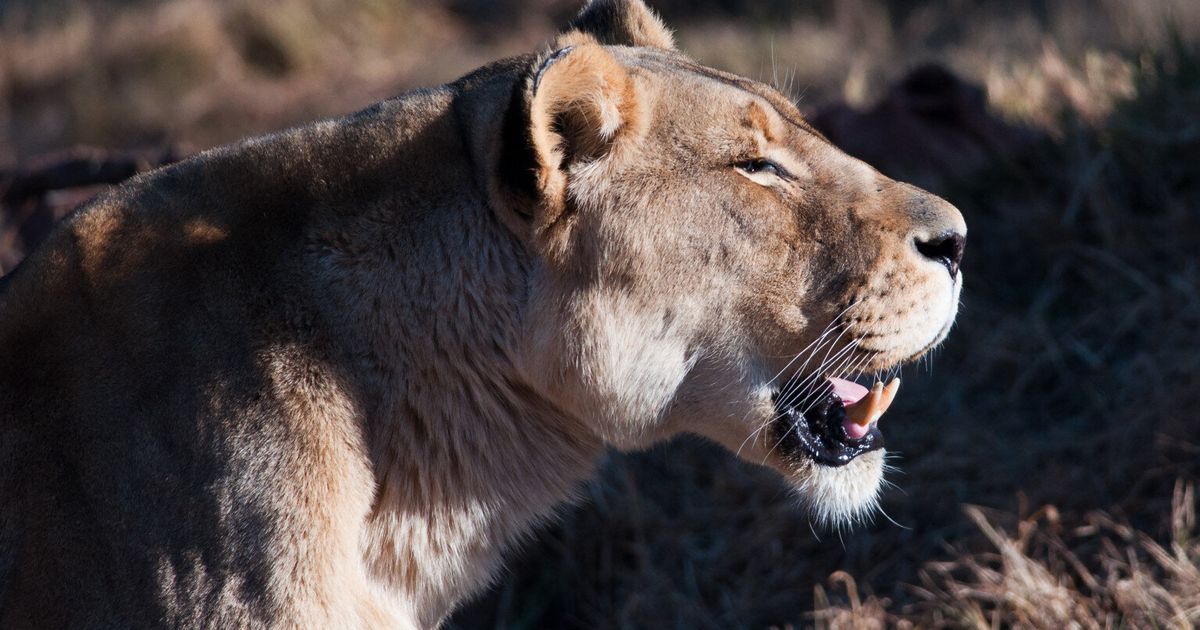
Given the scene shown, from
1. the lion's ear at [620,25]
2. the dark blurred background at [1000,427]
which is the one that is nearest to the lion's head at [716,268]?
the lion's ear at [620,25]

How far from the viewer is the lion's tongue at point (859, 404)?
2844mm

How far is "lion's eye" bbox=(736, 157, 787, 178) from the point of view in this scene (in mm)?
2738

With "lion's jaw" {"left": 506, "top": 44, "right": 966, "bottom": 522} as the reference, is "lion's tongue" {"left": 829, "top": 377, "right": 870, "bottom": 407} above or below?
below

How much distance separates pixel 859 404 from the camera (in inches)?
114

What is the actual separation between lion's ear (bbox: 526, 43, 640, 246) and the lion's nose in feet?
2.29

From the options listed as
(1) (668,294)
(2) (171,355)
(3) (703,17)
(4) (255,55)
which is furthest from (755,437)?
(3) (703,17)

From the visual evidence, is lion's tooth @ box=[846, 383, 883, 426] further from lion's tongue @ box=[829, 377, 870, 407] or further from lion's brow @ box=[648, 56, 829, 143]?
lion's brow @ box=[648, 56, 829, 143]

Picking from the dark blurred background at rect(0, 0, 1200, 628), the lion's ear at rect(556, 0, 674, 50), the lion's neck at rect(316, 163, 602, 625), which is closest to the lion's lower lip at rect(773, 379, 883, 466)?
the lion's neck at rect(316, 163, 602, 625)

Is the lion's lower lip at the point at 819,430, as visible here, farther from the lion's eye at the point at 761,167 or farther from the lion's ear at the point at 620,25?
the lion's ear at the point at 620,25

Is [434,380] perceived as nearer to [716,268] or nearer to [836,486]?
[716,268]

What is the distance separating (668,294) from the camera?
8.67ft

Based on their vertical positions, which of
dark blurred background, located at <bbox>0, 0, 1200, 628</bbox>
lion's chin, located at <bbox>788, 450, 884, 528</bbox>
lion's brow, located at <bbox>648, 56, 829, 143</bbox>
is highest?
lion's brow, located at <bbox>648, 56, 829, 143</bbox>

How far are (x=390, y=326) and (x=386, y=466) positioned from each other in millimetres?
290

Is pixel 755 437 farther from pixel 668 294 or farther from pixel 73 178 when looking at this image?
pixel 73 178
